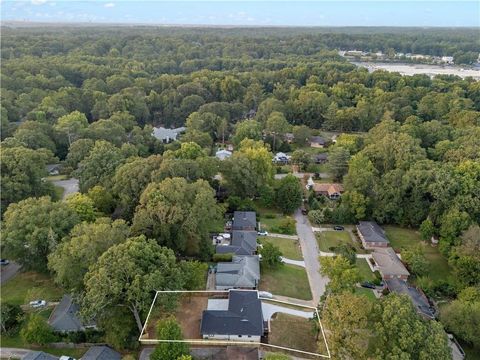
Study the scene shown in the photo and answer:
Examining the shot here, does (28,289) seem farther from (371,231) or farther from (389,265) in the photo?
(371,231)

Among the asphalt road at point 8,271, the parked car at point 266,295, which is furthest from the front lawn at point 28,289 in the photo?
the parked car at point 266,295

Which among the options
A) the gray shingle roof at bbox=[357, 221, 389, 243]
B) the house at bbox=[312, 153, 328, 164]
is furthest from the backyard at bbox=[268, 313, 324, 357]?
the house at bbox=[312, 153, 328, 164]

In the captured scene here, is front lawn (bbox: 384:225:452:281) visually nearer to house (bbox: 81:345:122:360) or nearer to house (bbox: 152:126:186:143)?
house (bbox: 81:345:122:360)

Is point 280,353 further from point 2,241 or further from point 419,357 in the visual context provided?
point 2,241

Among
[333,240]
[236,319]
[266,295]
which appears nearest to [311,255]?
[333,240]

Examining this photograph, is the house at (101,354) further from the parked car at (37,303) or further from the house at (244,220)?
the house at (244,220)
